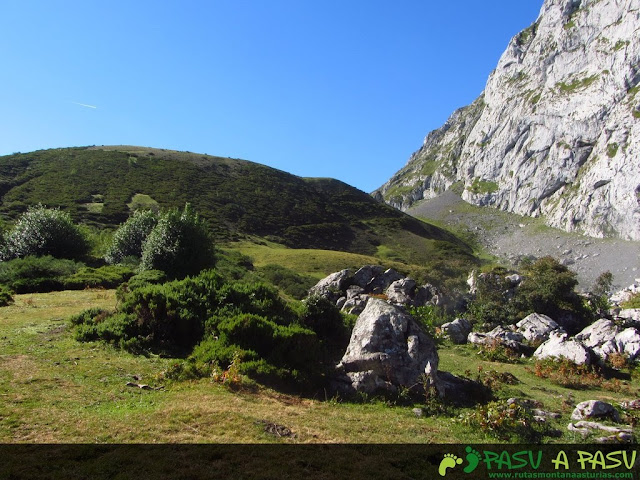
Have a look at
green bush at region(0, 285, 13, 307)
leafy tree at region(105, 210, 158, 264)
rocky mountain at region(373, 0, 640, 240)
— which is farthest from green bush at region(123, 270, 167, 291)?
rocky mountain at region(373, 0, 640, 240)

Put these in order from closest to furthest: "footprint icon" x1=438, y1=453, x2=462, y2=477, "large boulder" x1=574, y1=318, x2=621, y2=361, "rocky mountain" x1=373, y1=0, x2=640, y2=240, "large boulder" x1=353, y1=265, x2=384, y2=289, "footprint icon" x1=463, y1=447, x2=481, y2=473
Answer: "footprint icon" x1=438, y1=453, x2=462, y2=477
"footprint icon" x1=463, y1=447, x2=481, y2=473
"large boulder" x1=574, y1=318, x2=621, y2=361
"large boulder" x1=353, y1=265, x2=384, y2=289
"rocky mountain" x1=373, y1=0, x2=640, y2=240

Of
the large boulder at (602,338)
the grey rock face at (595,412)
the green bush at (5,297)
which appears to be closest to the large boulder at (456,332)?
the large boulder at (602,338)

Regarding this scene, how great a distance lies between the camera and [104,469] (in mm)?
6723

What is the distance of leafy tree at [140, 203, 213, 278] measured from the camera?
107ft

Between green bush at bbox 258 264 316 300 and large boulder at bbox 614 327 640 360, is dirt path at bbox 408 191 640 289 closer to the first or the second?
green bush at bbox 258 264 316 300

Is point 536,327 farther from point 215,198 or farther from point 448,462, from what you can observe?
point 215,198

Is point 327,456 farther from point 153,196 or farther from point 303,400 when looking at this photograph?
point 153,196

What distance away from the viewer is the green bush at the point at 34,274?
88.5 ft

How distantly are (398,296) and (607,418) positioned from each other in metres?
24.0

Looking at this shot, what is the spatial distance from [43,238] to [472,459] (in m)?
39.8

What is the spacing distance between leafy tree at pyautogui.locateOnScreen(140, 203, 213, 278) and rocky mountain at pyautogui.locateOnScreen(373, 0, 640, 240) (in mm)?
90242

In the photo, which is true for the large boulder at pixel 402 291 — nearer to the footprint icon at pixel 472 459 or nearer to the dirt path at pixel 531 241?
the footprint icon at pixel 472 459

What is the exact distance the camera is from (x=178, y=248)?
108 ft

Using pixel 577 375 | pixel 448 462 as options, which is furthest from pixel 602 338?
pixel 448 462
